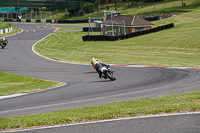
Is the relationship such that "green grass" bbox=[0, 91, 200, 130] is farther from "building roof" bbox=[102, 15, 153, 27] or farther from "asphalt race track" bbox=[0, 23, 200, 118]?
"building roof" bbox=[102, 15, 153, 27]

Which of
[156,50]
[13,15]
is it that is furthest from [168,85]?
[13,15]

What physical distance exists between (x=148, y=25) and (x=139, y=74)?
35238 mm

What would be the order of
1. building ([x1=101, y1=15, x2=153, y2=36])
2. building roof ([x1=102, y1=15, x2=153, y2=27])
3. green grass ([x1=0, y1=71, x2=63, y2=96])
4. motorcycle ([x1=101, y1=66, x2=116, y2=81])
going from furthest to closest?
building ([x1=101, y1=15, x2=153, y2=36]), building roof ([x1=102, y1=15, x2=153, y2=27]), motorcycle ([x1=101, y1=66, x2=116, y2=81]), green grass ([x1=0, y1=71, x2=63, y2=96])

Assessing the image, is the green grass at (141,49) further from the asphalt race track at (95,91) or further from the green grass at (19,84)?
the green grass at (19,84)

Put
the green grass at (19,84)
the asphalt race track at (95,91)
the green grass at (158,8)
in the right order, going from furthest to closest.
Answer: the green grass at (158,8)
the green grass at (19,84)
the asphalt race track at (95,91)

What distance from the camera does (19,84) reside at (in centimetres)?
1919

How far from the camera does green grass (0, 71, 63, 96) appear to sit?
1653 centimetres

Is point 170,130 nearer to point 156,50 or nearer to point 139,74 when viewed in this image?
point 139,74

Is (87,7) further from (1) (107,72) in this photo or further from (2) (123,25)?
(1) (107,72)

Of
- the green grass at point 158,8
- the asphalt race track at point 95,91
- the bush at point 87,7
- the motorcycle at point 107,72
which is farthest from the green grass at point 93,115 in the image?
the bush at point 87,7

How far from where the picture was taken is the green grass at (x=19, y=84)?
16.5 metres

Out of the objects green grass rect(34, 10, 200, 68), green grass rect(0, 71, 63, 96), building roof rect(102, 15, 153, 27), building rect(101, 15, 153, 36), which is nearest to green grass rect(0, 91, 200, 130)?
green grass rect(0, 71, 63, 96)

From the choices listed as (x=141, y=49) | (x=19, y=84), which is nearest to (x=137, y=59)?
(x=141, y=49)

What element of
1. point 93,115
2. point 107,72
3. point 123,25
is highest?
point 123,25
